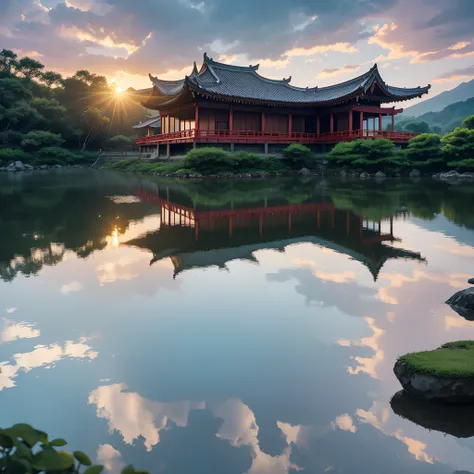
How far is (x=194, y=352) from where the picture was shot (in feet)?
17.7

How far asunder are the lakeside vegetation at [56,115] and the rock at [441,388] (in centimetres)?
5285

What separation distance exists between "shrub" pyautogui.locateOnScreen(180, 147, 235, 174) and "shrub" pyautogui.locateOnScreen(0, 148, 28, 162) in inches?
998

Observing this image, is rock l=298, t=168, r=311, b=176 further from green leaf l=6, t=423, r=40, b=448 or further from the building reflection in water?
green leaf l=6, t=423, r=40, b=448

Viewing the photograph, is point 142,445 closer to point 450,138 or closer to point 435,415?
point 435,415

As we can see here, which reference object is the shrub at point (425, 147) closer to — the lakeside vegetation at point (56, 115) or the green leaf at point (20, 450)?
the green leaf at point (20, 450)

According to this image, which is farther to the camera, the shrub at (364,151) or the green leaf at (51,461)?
the shrub at (364,151)

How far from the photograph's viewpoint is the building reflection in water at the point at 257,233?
1020cm

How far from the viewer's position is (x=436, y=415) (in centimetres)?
418

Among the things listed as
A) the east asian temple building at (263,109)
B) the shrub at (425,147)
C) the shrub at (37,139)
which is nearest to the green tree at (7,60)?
the shrub at (37,139)

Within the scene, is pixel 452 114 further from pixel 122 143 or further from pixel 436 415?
pixel 436 415

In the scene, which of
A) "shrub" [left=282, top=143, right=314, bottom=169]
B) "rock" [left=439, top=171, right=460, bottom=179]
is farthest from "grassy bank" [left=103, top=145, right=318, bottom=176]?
"rock" [left=439, top=171, right=460, bottom=179]

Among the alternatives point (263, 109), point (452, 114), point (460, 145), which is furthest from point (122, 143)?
point (452, 114)

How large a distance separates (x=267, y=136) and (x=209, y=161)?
867 centimetres

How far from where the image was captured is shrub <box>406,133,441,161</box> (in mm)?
35094
